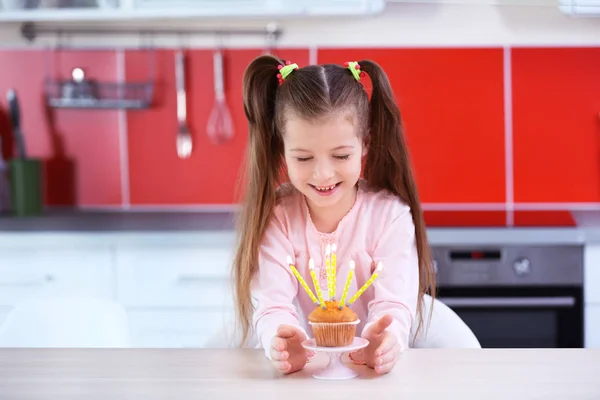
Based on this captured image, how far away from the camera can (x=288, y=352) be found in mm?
1184

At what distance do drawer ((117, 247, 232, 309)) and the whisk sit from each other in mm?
690

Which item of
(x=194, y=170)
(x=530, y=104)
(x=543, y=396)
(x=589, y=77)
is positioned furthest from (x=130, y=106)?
(x=543, y=396)

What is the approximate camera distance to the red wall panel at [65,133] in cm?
318

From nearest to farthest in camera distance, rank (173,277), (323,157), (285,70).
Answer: (323,157) < (285,70) < (173,277)

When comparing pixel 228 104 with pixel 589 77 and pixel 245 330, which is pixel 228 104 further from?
pixel 245 330

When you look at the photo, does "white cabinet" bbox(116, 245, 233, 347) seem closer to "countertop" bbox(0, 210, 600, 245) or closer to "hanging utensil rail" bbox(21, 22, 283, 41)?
"countertop" bbox(0, 210, 600, 245)

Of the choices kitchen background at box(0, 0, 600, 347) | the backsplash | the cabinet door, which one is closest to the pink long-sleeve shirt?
kitchen background at box(0, 0, 600, 347)

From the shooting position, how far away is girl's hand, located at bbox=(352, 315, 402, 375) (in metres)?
1.14

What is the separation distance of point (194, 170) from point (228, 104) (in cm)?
28

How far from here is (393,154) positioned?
1541 millimetres

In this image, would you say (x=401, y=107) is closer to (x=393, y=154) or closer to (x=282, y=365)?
(x=393, y=154)

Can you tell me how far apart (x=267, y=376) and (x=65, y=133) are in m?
2.26

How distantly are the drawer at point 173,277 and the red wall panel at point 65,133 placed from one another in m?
0.68

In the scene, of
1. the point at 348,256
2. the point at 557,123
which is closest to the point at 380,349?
the point at 348,256
